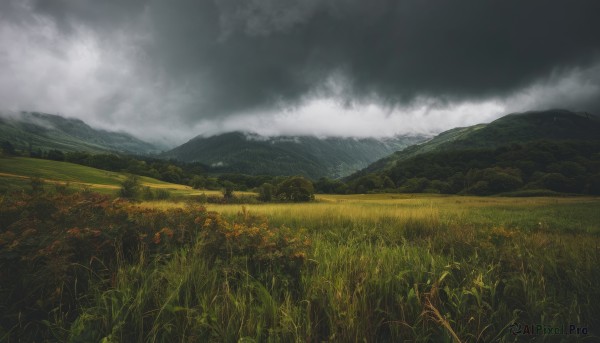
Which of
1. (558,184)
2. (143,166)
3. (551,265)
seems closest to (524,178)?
(558,184)

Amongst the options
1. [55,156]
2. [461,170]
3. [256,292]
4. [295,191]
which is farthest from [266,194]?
[461,170]

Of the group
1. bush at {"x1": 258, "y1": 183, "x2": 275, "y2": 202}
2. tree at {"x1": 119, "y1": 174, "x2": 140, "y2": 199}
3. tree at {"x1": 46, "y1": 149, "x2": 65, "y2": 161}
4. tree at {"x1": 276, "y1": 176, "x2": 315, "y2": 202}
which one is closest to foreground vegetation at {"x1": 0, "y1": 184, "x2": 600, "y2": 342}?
tree at {"x1": 119, "y1": 174, "x2": 140, "y2": 199}

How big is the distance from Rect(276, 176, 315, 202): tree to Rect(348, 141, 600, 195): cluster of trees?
242 ft

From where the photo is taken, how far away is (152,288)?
3.39m

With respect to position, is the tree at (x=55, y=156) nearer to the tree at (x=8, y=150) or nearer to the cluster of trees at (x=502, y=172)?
the tree at (x=8, y=150)

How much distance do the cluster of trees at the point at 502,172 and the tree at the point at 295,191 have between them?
242 ft

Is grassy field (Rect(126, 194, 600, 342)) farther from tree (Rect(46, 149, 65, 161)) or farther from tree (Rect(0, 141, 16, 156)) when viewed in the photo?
tree (Rect(46, 149, 65, 161))

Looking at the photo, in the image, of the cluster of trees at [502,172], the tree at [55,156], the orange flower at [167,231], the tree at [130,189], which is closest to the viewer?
the orange flower at [167,231]

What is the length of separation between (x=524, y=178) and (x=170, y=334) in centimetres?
15619

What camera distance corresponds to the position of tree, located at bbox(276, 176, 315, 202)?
219ft

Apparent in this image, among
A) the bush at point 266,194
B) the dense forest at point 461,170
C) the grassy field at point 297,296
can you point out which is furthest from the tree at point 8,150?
the grassy field at point 297,296

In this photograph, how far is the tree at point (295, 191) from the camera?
66731 mm

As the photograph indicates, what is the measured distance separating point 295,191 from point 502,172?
104 m

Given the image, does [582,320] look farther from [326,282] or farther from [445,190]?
[445,190]
